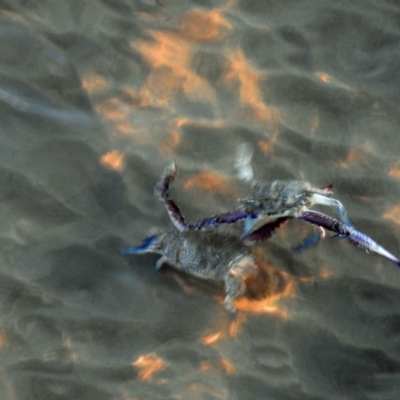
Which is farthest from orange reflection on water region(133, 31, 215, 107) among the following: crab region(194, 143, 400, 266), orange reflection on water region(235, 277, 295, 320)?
orange reflection on water region(235, 277, 295, 320)

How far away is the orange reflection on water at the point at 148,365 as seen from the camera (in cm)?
338

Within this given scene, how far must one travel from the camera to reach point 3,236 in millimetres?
3605

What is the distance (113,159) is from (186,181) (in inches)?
22.3

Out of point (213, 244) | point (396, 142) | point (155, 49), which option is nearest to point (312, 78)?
point (396, 142)

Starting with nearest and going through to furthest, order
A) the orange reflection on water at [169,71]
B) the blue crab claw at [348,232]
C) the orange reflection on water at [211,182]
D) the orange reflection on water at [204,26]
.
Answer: the blue crab claw at [348,232] < the orange reflection on water at [211,182] < the orange reflection on water at [169,71] < the orange reflection on water at [204,26]

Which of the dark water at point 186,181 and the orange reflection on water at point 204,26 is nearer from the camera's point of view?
the dark water at point 186,181

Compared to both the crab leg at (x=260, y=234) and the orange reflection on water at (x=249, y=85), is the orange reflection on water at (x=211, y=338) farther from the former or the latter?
the orange reflection on water at (x=249, y=85)

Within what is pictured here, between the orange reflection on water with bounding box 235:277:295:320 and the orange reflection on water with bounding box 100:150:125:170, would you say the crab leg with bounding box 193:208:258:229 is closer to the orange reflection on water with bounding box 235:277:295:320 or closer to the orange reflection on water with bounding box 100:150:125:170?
the orange reflection on water with bounding box 235:277:295:320

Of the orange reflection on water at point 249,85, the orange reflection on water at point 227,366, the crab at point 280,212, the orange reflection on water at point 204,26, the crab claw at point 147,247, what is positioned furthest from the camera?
the orange reflection on water at point 204,26

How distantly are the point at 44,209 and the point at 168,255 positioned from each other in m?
0.97

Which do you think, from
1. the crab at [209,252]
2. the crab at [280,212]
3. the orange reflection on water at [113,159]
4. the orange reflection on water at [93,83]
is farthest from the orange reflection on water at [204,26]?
the crab at [209,252]

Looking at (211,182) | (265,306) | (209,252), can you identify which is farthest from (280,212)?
(211,182)

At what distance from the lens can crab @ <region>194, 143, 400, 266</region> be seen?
9.87 ft

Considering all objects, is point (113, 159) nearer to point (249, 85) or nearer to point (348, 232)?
point (249, 85)
